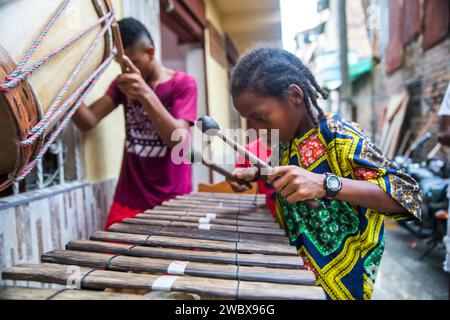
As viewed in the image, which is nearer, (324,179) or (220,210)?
(324,179)

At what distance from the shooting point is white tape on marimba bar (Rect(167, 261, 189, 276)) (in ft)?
2.54

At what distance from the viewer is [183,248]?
95 cm

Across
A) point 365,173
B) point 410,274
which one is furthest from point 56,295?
point 410,274

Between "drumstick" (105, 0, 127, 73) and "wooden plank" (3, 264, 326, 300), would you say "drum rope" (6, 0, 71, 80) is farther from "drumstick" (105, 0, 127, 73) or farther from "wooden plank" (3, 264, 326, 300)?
"wooden plank" (3, 264, 326, 300)

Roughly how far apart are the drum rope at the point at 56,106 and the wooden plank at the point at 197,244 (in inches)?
13.9

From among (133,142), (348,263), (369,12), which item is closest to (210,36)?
(133,142)

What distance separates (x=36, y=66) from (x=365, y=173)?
3.04ft

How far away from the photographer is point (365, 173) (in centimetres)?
101

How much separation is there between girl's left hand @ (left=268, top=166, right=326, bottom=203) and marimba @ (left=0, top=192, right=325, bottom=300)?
15cm

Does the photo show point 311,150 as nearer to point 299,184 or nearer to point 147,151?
point 299,184

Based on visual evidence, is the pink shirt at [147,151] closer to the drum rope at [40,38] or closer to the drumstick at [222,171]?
the drumstick at [222,171]

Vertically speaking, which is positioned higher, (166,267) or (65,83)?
(65,83)
